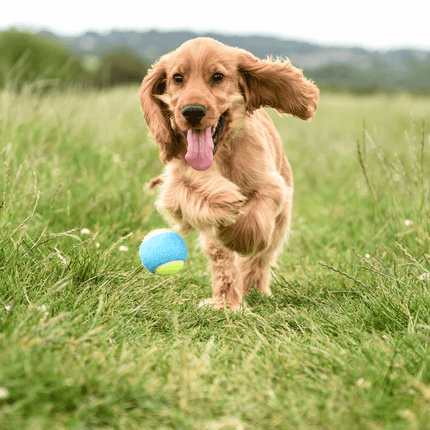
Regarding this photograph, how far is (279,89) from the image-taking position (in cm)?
238

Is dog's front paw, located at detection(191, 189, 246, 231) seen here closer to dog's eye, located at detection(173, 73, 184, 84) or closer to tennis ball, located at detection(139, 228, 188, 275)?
tennis ball, located at detection(139, 228, 188, 275)

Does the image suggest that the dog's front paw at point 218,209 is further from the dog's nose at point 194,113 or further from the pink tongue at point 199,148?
the dog's nose at point 194,113

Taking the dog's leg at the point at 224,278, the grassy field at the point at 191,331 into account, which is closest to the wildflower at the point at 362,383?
the grassy field at the point at 191,331

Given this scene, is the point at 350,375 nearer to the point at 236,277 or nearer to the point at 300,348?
the point at 300,348

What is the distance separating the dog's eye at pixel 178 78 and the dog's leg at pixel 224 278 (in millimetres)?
924

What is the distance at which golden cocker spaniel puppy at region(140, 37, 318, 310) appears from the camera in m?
2.13

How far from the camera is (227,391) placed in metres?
1.55

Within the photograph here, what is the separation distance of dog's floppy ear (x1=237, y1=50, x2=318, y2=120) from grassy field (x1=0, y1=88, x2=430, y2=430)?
30.6 inches

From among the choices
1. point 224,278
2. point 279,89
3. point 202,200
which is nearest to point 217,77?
point 279,89

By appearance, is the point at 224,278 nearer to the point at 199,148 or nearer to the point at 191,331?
the point at 191,331

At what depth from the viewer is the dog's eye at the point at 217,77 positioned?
2.17 metres

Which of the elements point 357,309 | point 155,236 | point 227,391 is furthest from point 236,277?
point 227,391

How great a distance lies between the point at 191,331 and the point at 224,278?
1.99 feet

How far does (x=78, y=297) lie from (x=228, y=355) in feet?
2.19
